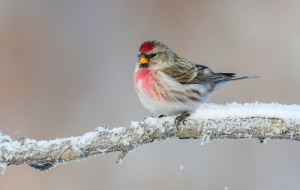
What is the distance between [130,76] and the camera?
5.27 metres

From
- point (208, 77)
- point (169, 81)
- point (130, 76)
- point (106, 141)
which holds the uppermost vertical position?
point (130, 76)

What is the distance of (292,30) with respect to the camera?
479cm

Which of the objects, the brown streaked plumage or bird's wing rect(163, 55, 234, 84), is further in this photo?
bird's wing rect(163, 55, 234, 84)

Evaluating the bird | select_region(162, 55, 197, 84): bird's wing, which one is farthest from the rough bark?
select_region(162, 55, 197, 84): bird's wing

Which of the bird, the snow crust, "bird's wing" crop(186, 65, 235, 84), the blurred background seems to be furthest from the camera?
the blurred background

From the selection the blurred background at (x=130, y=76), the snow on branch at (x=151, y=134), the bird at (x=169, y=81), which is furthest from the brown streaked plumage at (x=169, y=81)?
the blurred background at (x=130, y=76)

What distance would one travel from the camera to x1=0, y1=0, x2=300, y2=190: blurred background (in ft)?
14.4

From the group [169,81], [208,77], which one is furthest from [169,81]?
[208,77]

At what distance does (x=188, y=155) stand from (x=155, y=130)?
2819 millimetres

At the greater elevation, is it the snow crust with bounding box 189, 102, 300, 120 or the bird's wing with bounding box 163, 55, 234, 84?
the bird's wing with bounding box 163, 55, 234, 84

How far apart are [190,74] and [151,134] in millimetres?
→ 923

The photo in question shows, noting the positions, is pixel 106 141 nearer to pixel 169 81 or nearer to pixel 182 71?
pixel 169 81

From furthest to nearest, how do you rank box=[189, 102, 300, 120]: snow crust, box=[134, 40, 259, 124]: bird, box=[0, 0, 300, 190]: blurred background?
1. box=[0, 0, 300, 190]: blurred background
2. box=[134, 40, 259, 124]: bird
3. box=[189, 102, 300, 120]: snow crust

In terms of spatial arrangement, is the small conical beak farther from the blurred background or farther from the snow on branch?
the blurred background
